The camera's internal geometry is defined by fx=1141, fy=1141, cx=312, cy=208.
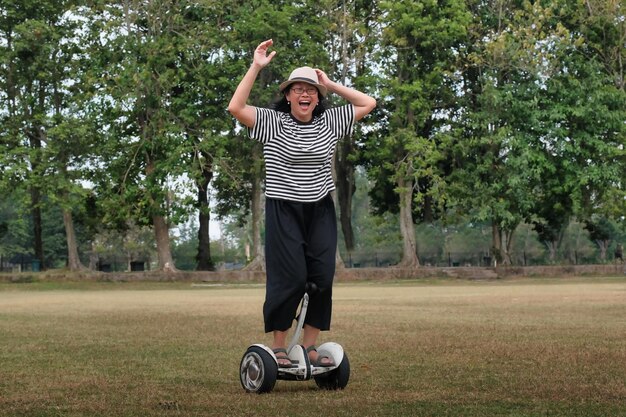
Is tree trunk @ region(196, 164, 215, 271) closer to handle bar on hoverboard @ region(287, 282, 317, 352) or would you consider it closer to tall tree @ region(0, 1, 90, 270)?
tall tree @ region(0, 1, 90, 270)

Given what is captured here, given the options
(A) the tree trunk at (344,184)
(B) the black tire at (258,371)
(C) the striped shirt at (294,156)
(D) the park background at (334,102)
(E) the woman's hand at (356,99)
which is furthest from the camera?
(A) the tree trunk at (344,184)

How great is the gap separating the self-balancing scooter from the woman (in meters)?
0.06

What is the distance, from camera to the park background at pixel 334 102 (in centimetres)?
4884

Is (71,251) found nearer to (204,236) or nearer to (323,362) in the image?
(204,236)

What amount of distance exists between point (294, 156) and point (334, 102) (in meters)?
39.1

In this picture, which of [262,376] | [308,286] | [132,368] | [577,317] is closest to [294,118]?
[308,286]

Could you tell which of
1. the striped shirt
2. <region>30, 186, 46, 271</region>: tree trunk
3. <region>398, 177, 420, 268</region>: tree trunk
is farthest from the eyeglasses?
<region>30, 186, 46, 271</region>: tree trunk

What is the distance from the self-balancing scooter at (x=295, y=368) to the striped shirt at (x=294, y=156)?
27.2 inches

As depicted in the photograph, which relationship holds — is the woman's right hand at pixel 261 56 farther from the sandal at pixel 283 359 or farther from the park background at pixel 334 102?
the park background at pixel 334 102

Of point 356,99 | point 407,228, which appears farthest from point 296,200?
point 407,228

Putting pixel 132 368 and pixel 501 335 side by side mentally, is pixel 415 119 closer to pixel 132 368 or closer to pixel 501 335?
pixel 501 335

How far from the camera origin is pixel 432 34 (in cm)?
5022

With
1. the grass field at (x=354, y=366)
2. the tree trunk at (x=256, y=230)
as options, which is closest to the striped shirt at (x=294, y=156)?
the grass field at (x=354, y=366)

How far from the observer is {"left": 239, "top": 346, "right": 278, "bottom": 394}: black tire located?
7.77 m
